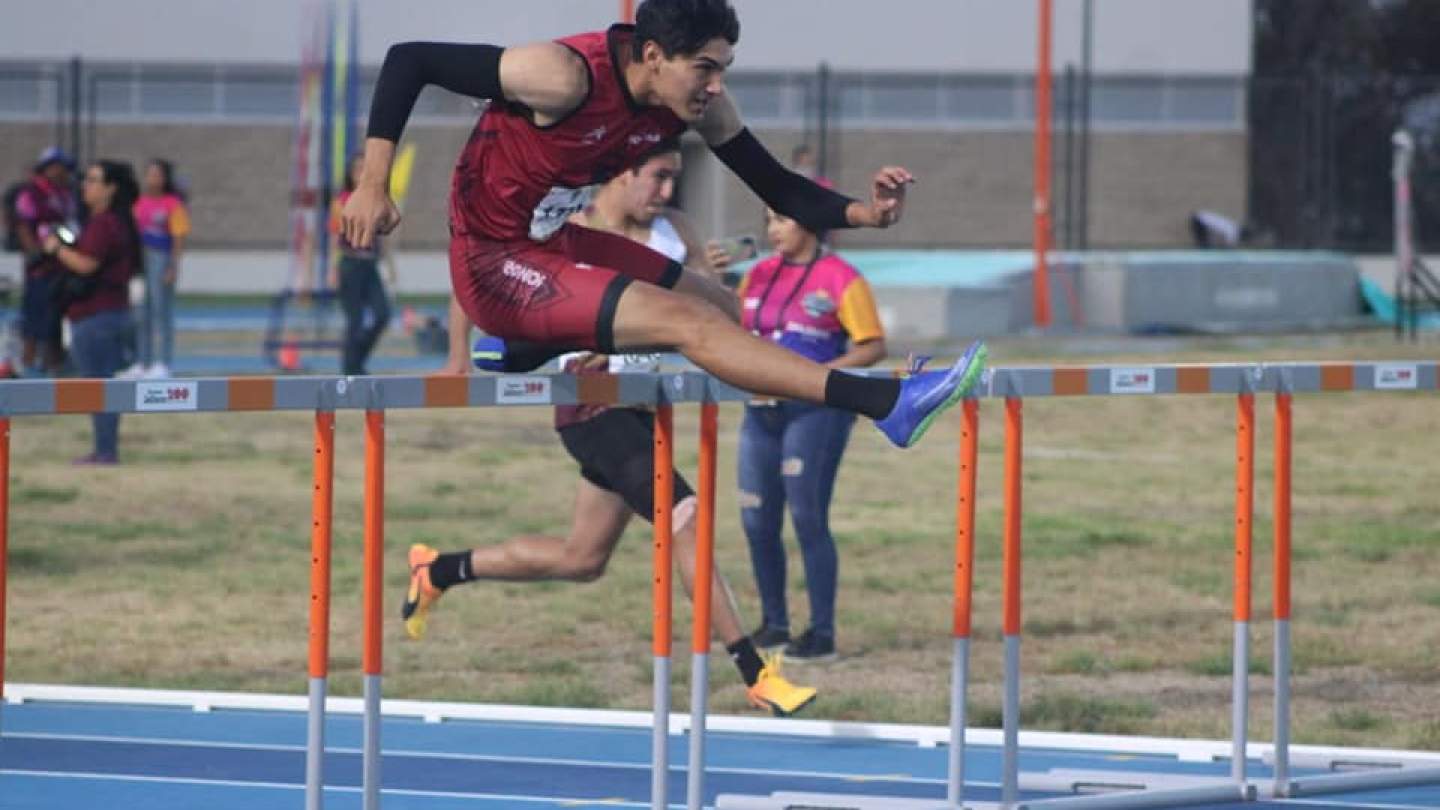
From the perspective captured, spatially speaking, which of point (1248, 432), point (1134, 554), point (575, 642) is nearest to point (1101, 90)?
point (1134, 554)

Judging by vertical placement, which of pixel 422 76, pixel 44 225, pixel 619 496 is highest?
pixel 44 225

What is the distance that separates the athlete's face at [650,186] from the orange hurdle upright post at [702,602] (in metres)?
2.77

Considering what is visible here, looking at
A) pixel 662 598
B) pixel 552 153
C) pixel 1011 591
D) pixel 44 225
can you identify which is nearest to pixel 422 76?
pixel 552 153

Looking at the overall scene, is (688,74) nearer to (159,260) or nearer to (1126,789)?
(1126,789)

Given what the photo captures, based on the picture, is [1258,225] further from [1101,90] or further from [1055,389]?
[1055,389]

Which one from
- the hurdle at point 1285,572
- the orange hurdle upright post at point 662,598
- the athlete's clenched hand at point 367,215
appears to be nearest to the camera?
the athlete's clenched hand at point 367,215

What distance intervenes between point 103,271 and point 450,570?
8.01m

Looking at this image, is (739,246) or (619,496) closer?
(619,496)

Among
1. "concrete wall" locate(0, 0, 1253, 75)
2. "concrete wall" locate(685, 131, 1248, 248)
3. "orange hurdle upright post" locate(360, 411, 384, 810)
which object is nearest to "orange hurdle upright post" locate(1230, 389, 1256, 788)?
"orange hurdle upright post" locate(360, 411, 384, 810)

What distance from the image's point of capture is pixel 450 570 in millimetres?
9562

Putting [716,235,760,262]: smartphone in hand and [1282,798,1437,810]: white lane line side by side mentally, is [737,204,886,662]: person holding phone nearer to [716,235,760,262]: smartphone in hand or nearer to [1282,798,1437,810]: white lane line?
[716,235,760,262]: smartphone in hand

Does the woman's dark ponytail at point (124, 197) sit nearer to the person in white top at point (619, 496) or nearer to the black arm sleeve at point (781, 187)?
the person in white top at point (619, 496)

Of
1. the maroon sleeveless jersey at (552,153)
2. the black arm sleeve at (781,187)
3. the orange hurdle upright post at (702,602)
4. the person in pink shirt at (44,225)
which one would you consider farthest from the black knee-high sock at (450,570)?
the person in pink shirt at (44,225)

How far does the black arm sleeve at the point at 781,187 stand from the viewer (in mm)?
7043
